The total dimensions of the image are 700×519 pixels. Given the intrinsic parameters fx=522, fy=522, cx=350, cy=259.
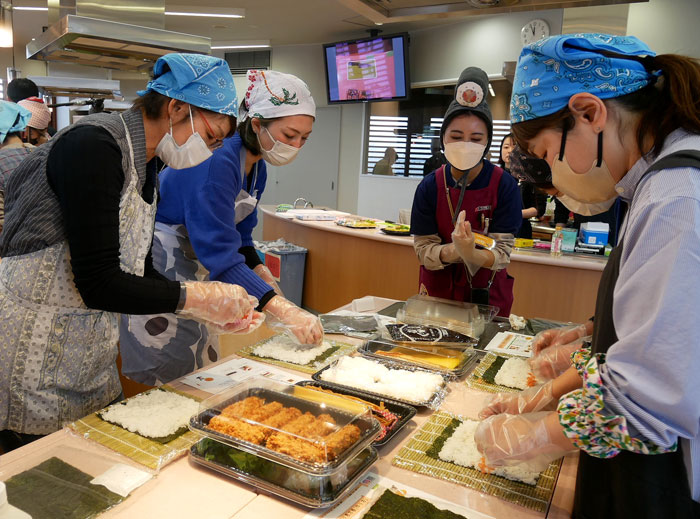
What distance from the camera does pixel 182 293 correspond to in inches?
57.4

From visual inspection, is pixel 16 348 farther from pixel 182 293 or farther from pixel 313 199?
pixel 313 199

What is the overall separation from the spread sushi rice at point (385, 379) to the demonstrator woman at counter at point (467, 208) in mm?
866

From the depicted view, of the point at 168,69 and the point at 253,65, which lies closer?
the point at 168,69

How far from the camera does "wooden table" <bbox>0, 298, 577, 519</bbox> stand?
3.31 ft

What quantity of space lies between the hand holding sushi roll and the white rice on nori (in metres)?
1.06

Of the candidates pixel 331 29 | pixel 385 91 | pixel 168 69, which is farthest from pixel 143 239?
pixel 331 29

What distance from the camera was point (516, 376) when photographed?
5.46 feet

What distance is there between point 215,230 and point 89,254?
598 mm

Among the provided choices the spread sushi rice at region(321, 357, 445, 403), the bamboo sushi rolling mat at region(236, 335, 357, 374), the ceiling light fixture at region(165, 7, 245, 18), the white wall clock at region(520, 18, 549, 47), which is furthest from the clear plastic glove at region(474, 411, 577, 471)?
the ceiling light fixture at region(165, 7, 245, 18)

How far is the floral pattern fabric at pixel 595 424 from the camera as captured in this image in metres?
0.82

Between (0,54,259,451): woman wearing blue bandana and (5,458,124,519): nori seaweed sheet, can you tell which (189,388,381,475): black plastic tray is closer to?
(5,458,124,519): nori seaweed sheet

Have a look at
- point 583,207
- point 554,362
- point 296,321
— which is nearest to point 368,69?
point 296,321

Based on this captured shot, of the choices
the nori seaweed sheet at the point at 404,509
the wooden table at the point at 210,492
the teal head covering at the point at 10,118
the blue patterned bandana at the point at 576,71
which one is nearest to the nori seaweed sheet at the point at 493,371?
the wooden table at the point at 210,492

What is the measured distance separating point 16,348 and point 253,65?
30.5ft
